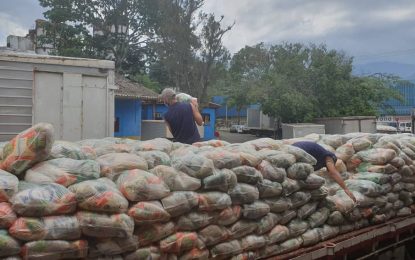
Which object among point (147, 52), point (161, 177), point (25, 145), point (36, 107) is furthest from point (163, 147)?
point (147, 52)

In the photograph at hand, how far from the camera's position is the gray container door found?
7383 mm

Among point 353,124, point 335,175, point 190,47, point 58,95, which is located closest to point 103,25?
point 190,47

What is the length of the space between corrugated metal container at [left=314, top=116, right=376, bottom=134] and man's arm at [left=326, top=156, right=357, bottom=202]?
1859 cm

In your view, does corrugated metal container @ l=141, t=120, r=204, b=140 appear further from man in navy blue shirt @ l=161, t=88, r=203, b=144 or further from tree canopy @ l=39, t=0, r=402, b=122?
man in navy blue shirt @ l=161, t=88, r=203, b=144

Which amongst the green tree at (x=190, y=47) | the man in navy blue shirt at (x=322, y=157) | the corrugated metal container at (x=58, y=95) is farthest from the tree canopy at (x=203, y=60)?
the man in navy blue shirt at (x=322, y=157)

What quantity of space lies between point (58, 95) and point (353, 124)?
1750cm

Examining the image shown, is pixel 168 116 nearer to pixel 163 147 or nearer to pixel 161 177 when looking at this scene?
pixel 163 147

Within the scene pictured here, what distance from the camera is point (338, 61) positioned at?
26109mm

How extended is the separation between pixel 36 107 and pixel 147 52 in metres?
25.1

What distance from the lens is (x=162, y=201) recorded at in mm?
2705

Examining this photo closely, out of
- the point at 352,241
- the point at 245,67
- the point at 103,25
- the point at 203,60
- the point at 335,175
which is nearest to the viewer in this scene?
the point at 352,241

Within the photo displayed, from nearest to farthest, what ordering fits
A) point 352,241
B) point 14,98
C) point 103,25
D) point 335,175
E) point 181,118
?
point 352,241, point 335,175, point 181,118, point 14,98, point 103,25

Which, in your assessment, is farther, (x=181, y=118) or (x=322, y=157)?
(x=181, y=118)

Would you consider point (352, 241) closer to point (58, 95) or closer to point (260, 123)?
point (58, 95)
